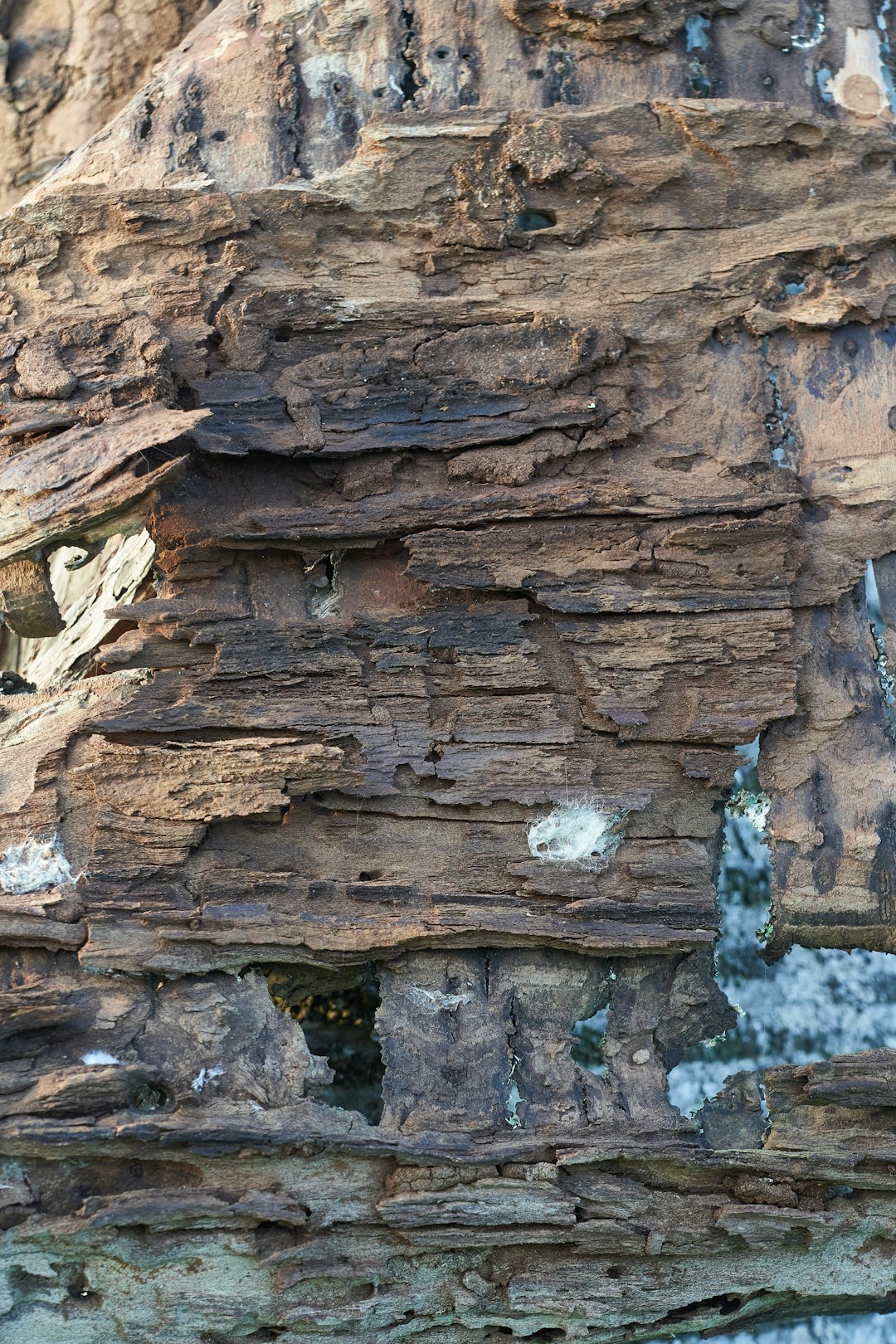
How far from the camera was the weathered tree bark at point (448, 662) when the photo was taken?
333 cm

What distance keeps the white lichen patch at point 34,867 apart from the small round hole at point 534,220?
95.0 inches

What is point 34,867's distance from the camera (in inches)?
139

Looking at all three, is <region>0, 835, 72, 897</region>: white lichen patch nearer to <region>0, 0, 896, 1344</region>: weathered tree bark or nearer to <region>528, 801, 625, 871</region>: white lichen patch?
<region>0, 0, 896, 1344</region>: weathered tree bark

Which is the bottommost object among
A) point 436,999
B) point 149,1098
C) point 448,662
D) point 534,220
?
point 149,1098

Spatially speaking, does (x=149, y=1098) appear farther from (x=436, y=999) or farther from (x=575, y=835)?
(x=575, y=835)

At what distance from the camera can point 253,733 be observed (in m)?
3.59

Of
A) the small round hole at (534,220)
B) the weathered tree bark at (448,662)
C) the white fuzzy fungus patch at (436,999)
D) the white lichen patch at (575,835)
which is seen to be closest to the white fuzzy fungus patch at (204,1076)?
the weathered tree bark at (448,662)

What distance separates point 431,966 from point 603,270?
224 centimetres

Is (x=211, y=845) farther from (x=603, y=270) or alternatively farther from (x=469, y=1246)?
(x=603, y=270)

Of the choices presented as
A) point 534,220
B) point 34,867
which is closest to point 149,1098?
point 34,867

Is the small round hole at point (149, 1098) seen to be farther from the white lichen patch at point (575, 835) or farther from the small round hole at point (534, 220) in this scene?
the small round hole at point (534, 220)

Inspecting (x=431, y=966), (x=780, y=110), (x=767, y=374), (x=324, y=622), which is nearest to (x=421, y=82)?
(x=780, y=110)

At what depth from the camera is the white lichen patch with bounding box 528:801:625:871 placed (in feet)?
11.8

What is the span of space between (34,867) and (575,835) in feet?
5.15
